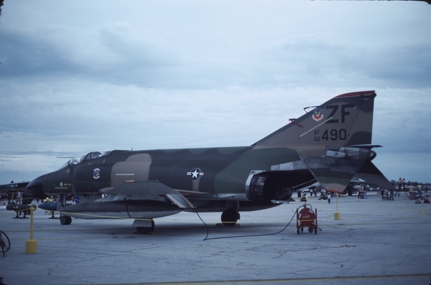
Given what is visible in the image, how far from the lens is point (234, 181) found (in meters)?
15.1

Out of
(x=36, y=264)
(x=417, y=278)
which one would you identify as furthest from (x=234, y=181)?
(x=417, y=278)

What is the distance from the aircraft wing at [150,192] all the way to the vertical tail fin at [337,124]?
3.67 meters

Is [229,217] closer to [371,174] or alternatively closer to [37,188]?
[371,174]

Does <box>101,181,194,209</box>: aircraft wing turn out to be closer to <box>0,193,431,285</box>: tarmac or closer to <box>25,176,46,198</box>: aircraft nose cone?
<box>0,193,431,285</box>: tarmac

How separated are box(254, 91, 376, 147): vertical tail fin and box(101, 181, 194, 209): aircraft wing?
12.1ft

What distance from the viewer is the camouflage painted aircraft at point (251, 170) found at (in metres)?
13.8

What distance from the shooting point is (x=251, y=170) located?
15133mm

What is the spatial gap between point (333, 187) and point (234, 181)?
10.6 feet

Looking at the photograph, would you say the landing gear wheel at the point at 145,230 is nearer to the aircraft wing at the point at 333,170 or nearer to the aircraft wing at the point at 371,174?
the aircraft wing at the point at 333,170

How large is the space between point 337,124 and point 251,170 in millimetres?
3043

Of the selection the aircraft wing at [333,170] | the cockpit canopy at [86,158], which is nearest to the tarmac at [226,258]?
the aircraft wing at [333,170]

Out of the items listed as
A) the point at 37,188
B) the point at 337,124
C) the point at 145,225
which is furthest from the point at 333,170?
the point at 37,188

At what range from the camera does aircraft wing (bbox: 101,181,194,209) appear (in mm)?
14203

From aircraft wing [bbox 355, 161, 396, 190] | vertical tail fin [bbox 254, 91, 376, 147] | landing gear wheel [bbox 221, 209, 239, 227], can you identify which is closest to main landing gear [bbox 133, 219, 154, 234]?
landing gear wheel [bbox 221, 209, 239, 227]
